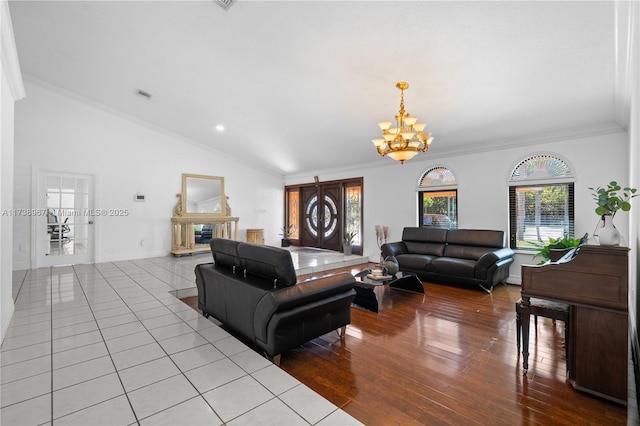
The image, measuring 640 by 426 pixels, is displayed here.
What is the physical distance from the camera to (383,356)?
8.39 feet

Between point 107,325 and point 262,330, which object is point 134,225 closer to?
→ point 107,325

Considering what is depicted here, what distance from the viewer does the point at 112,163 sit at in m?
6.54

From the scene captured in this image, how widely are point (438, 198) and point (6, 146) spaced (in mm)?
6466

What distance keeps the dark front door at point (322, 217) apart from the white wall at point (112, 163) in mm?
2184

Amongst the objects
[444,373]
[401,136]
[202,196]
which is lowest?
[444,373]

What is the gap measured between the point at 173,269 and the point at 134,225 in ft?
6.82

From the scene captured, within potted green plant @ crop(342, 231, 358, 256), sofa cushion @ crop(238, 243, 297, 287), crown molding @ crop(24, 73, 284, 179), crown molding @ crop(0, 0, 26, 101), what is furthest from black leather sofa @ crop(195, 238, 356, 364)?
crown molding @ crop(24, 73, 284, 179)

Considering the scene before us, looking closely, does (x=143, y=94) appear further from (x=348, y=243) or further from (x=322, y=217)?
(x=348, y=243)

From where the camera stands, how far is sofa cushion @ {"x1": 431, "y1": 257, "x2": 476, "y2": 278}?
15.3 ft

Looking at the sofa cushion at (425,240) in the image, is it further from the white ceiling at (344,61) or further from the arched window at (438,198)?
the white ceiling at (344,61)

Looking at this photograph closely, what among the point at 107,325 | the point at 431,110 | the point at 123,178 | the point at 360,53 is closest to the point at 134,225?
the point at 123,178

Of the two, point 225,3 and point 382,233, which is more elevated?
point 225,3

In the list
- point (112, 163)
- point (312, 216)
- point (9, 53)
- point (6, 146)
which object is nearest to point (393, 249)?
point (312, 216)

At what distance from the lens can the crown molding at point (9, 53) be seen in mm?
2396
